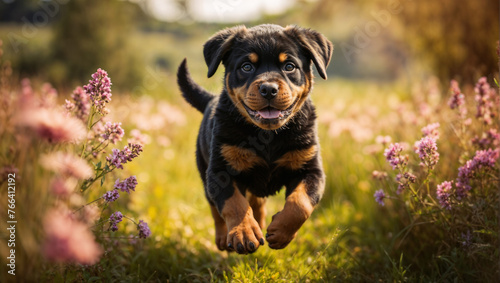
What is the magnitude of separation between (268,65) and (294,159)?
25.7 inches

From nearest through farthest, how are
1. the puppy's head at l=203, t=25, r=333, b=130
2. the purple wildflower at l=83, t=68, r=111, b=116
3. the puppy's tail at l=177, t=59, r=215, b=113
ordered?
the purple wildflower at l=83, t=68, r=111, b=116 < the puppy's head at l=203, t=25, r=333, b=130 < the puppy's tail at l=177, t=59, r=215, b=113

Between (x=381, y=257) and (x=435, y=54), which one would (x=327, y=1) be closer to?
(x=435, y=54)

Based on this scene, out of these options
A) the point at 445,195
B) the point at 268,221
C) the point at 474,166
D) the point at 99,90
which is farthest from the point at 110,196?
the point at 268,221

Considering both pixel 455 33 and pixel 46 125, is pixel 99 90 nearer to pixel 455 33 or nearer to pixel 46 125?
pixel 46 125

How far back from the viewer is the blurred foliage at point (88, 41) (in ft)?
32.8

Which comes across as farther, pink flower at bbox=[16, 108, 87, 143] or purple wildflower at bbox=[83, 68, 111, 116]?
purple wildflower at bbox=[83, 68, 111, 116]

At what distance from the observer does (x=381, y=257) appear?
3.01 metres

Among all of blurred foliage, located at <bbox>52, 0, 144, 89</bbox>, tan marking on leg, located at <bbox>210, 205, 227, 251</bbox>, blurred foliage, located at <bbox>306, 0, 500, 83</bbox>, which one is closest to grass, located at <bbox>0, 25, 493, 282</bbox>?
tan marking on leg, located at <bbox>210, 205, 227, 251</bbox>

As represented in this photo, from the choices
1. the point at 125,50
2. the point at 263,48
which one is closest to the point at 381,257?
the point at 263,48

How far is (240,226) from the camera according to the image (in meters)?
2.23

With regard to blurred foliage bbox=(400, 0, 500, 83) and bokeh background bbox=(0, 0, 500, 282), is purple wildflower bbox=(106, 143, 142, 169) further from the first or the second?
blurred foliage bbox=(400, 0, 500, 83)

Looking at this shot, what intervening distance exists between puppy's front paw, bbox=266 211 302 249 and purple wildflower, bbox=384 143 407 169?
0.71 m

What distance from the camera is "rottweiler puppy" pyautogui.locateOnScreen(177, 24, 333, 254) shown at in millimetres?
2486

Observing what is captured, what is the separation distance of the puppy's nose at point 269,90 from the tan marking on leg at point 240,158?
417 mm
